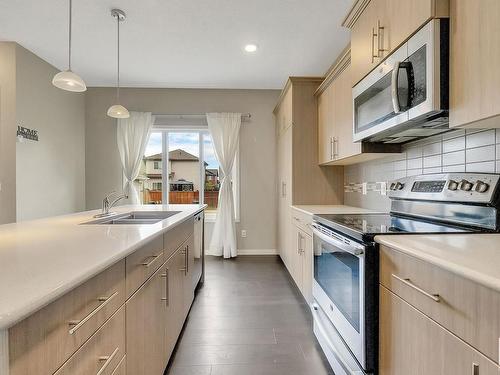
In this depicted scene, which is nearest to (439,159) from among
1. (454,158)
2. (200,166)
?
(454,158)

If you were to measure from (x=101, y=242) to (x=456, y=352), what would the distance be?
1250 mm

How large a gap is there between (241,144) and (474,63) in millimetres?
3681

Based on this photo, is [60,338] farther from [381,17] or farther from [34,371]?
[381,17]

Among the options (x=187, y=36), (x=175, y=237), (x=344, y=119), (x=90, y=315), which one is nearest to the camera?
(x=90, y=315)

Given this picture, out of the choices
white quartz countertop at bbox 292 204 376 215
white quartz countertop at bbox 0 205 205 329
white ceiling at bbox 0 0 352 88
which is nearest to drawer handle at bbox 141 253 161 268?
white quartz countertop at bbox 0 205 205 329

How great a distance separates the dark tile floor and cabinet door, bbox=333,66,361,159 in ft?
4.70

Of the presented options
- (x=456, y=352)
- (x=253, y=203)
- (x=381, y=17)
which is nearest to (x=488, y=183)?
(x=456, y=352)

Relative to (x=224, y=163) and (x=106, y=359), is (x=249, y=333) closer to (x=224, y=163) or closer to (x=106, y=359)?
(x=106, y=359)

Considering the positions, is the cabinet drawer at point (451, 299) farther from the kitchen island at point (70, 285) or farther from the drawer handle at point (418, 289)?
the kitchen island at point (70, 285)

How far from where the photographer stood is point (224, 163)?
14.8 feet

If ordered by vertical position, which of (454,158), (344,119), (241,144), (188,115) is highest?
(188,115)

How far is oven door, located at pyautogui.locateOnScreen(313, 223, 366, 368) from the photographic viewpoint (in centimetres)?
133

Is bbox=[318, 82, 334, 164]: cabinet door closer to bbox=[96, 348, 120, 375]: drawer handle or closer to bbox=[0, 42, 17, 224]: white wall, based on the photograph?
bbox=[96, 348, 120, 375]: drawer handle

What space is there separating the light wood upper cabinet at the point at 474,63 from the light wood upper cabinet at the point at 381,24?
4.5 inches
